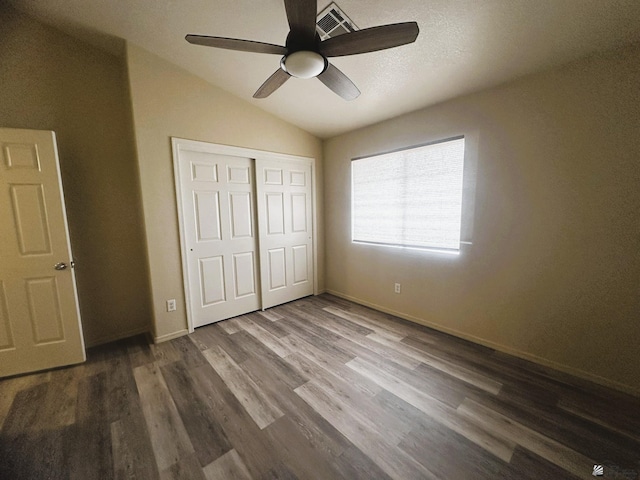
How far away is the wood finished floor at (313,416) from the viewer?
126 cm

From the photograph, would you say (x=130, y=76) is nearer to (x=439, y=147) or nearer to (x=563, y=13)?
(x=439, y=147)

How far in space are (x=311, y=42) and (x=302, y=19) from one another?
13cm

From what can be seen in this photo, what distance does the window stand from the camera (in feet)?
8.00

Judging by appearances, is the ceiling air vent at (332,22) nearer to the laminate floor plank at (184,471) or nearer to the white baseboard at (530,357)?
the laminate floor plank at (184,471)

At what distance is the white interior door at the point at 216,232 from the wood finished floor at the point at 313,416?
0.62 meters

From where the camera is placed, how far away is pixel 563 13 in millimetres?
1419

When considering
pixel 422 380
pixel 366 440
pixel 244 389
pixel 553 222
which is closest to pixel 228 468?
pixel 244 389

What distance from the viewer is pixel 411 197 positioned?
9.09 feet

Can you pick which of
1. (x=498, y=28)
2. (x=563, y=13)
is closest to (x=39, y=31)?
(x=498, y=28)

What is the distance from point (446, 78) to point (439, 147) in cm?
62

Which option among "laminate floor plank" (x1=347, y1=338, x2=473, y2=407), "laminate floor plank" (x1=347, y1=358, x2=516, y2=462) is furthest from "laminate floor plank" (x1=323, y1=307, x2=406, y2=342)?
"laminate floor plank" (x1=347, y1=358, x2=516, y2=462)

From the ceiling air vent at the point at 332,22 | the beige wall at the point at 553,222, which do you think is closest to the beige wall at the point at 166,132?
the ceiling air vent at the point at 332,22

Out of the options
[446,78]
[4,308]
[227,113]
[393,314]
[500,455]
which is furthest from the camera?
[393,314]

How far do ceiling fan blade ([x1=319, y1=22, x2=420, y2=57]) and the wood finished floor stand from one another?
2154mm
